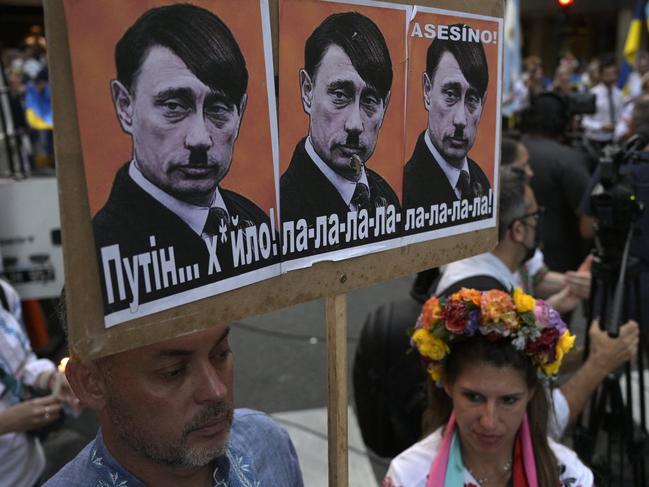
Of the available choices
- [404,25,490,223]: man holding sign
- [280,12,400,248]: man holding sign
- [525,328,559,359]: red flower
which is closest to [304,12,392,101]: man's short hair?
[280,12,400,248]: man holding sign

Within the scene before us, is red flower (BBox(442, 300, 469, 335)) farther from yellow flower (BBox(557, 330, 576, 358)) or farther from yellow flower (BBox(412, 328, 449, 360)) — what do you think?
yellow flower (BBox(557, 330, 576, 358))

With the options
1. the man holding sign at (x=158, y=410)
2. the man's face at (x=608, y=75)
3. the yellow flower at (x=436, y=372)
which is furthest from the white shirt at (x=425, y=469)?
the man's face at (x=608, y=75)

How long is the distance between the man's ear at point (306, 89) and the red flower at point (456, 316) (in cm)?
109

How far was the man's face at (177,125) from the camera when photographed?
86 centimetres

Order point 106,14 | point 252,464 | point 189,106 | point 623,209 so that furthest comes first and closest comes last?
point 623,209, point 252,464, point 189,106, point 106,14

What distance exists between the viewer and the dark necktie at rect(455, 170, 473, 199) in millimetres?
1384

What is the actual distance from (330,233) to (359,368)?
1.79m

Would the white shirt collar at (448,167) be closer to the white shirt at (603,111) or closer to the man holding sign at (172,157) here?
the man holding sign at (172,157)

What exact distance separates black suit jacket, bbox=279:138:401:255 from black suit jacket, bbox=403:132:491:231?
121 mm

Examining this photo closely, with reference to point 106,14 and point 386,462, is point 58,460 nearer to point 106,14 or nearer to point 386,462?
point 386,462

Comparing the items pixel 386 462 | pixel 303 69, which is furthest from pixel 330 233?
pixel 386 462

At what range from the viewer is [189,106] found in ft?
2.99

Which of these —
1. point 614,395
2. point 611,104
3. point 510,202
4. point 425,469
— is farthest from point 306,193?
point 611,104

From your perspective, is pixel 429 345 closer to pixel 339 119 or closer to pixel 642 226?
pixel 339 119
